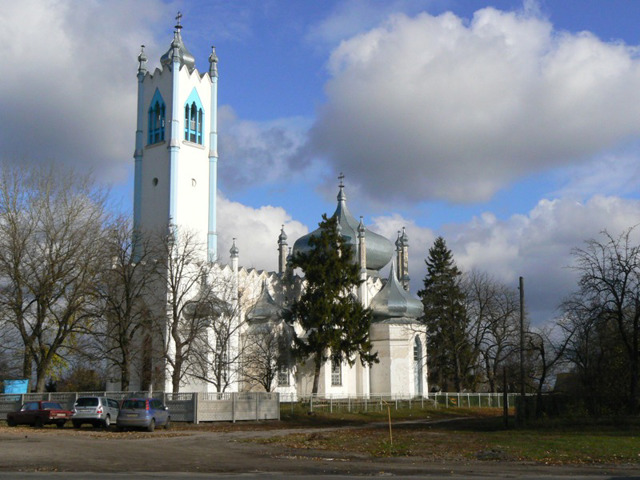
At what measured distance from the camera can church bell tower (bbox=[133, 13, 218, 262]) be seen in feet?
167

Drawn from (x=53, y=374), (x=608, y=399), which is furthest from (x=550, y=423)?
(x=53, y=374)

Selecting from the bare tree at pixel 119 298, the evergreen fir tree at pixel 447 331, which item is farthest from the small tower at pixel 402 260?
the bare tree at pixel 119 298

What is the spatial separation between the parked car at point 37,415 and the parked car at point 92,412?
96 centimetres

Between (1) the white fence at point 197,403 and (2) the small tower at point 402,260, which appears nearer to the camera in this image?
(1) the white fence at point 197,403

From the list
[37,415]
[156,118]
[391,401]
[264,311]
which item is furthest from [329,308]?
[37,415]

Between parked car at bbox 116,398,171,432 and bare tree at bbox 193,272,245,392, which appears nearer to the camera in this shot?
parked car at bbox 116,398,171,432

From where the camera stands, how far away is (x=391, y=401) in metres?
53.8

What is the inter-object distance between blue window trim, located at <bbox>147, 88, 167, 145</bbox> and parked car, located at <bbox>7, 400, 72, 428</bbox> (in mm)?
24152

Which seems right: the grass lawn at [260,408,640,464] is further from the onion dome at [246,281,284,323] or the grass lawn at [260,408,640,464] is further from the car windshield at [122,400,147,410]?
the onion dome at [246,281,284,323]

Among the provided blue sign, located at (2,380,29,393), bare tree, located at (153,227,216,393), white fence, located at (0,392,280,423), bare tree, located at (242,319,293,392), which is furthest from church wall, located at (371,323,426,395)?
blue sign, located at (2,380,29,393)

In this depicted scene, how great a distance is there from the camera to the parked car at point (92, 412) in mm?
31156

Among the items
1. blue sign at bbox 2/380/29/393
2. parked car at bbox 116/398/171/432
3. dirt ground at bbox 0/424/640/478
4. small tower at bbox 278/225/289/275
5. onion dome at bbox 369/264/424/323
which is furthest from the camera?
small tower at bbox 278/225/289/275

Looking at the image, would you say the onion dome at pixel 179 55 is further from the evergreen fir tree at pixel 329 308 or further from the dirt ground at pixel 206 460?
the dirt ground at pixel 206 460

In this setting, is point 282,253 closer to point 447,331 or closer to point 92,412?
point 447,331
